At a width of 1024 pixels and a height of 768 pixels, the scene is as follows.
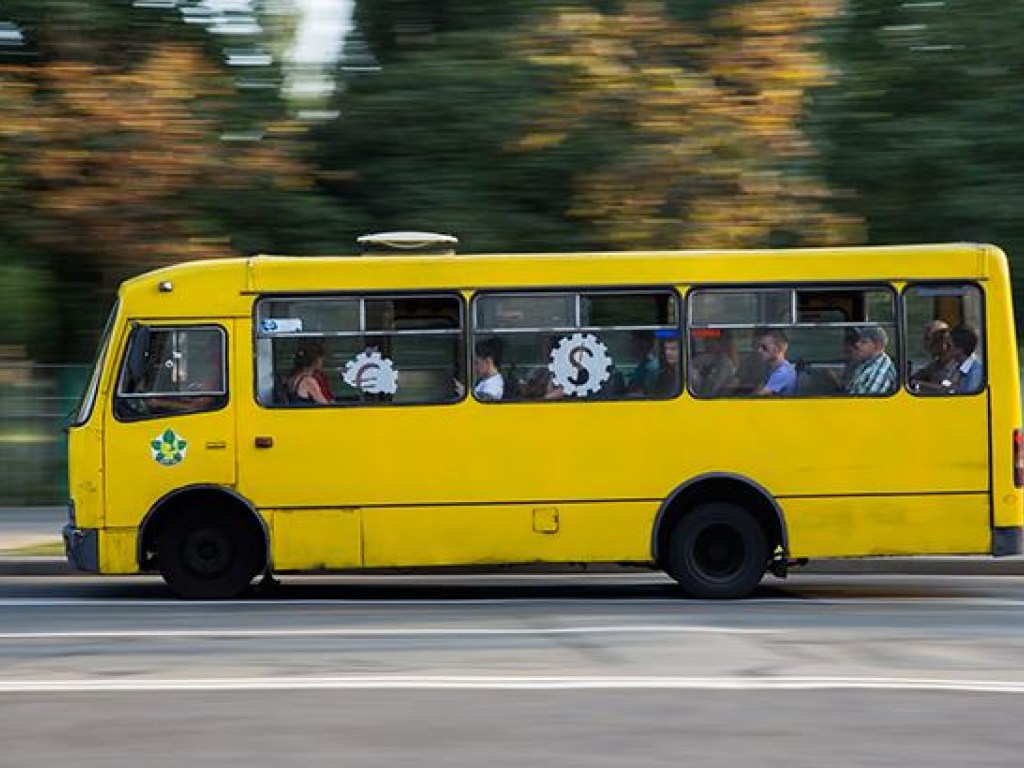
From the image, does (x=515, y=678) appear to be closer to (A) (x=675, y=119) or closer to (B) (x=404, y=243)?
(B) (x=404, y=243)

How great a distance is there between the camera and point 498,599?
45.3 ft

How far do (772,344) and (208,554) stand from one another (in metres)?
4.19

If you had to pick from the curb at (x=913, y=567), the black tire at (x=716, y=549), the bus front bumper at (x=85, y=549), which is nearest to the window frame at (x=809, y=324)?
the black tire at (x=716, y=549)

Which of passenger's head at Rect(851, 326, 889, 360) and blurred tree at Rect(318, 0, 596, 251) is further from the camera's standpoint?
blurred tree at Rect(318, 0, 596, 251)

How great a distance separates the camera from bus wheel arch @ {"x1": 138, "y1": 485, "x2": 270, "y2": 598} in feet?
44.8

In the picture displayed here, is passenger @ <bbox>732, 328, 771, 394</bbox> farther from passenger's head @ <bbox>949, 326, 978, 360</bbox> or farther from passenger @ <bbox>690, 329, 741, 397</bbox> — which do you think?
passenger's head @ <bbox>949, 326, 978, 360</bbox>

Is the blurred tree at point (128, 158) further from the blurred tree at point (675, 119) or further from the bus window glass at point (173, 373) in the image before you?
the bus window glass at point (173, 373)

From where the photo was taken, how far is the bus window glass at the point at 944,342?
13523 mm

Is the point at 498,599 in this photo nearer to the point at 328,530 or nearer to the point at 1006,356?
the point at 328,530

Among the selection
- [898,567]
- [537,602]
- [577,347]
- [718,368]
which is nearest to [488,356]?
[577,347]

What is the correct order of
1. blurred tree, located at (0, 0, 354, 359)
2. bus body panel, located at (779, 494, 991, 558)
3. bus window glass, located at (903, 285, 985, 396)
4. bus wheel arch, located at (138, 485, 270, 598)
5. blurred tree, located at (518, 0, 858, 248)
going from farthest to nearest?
blurred tree, located at (518, 0, 858, 248) < blurred tree, located at (0, 0, 354, 359) < bus wheel arch, located at (138, 485, 270, 598) < bus window glass, located at (903, 285, 985, 396) < bus body panel, located at (779, 494, 991, 558)

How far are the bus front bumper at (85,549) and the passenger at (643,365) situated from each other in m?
3.81

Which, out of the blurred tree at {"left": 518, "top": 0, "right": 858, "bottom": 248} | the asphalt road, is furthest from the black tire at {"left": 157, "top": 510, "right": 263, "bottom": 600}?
the blurred tree at {"left": 518, "top": 0, "right": 858, "bottom": 248}

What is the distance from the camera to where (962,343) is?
44.5ft
